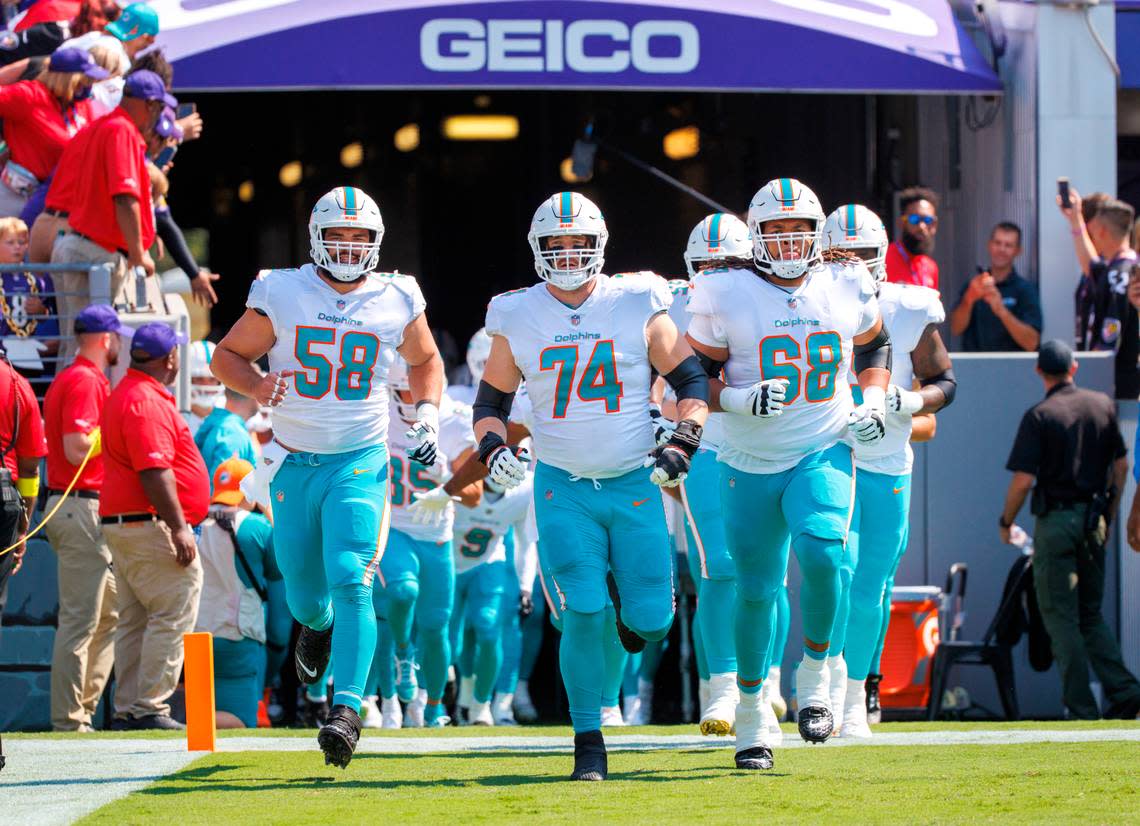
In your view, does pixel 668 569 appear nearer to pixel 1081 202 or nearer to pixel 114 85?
pixel 114 85

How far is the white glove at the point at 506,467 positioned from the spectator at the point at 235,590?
13.2ft

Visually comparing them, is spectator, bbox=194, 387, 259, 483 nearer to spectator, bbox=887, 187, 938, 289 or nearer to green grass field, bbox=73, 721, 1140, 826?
green grass field, bbox=73, 721, 1140, 826

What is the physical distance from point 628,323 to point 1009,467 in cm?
508

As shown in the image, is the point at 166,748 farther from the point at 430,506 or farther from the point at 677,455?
the point at 677,455

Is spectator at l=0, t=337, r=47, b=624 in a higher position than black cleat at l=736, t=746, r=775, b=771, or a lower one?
higher

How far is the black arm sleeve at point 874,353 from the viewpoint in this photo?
24.1 feet

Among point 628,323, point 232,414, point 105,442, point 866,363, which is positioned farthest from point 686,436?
point 232,414

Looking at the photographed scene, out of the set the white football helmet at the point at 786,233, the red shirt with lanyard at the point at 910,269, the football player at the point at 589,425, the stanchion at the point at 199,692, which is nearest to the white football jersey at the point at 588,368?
the football player at the point at 589,425

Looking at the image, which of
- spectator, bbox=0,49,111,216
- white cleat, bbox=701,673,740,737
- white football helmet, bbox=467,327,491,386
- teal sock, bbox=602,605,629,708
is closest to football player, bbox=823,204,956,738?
white cleat, bbox=701,673,740,737

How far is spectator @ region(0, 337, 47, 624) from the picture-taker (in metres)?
7.00

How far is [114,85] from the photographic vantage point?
11.2 meters

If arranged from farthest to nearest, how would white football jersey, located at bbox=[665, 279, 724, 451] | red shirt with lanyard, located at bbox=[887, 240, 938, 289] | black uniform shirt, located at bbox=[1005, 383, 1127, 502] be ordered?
red shirt with lanyard, located at bbox=[887, 240, 938, 289], black uniform shirt, located at bbox=[1005, 383, 1127, 502], white football jersey, located at bbox=[665, 279, 724, 451]

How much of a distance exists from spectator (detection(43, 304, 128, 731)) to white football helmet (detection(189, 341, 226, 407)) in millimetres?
1515

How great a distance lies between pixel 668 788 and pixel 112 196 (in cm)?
521
